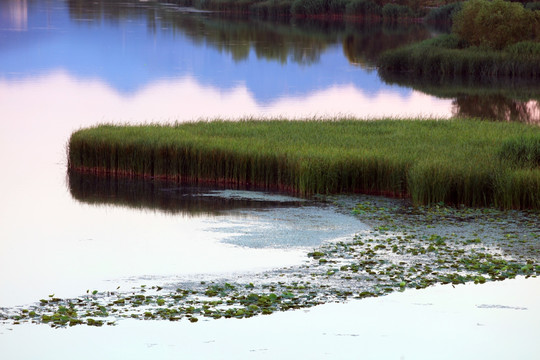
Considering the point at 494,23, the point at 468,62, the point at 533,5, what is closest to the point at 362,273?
the point at 468,62

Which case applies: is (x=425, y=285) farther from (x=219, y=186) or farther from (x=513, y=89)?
(x=513, y=89)

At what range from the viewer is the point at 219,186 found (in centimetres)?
1928

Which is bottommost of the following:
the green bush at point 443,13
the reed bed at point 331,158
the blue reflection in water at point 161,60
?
the reed bed at point 331,158

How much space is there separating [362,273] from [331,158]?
6.20 meters

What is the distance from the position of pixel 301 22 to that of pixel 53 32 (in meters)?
18.2

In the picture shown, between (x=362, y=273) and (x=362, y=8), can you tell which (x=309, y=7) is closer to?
(x=362, y=8)

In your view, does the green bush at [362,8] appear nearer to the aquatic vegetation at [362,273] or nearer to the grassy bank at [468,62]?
the grassy bank at [468,62]

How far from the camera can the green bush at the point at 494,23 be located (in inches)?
1684

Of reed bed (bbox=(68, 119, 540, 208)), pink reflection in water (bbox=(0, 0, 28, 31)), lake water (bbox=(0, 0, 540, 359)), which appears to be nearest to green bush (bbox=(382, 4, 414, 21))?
lake water (bbox=(0, 0, 540, 359))

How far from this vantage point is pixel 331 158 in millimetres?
18625

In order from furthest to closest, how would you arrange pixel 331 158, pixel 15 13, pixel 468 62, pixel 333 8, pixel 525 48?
pixel 15 13
pixel 333 8
pixel 525 48
pixel 468 62
pixel 331 158

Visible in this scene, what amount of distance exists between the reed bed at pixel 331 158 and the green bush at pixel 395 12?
50.0 metres

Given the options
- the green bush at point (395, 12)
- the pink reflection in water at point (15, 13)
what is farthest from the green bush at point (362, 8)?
the pink reflection in water at point (15, 13)

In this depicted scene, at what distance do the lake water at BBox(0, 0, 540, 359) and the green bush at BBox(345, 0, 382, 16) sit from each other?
→ 3.68 m
